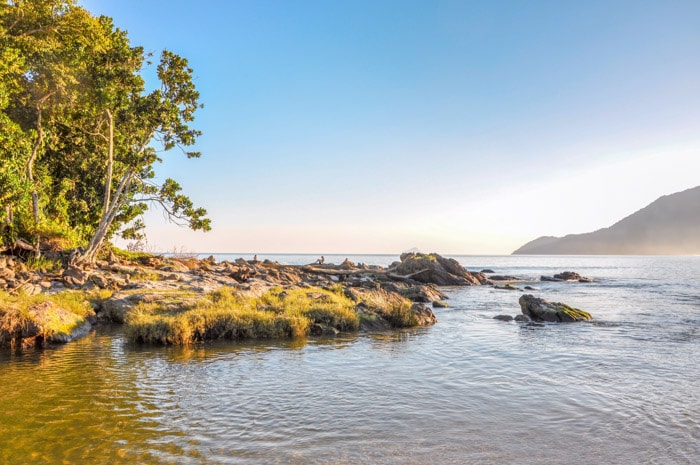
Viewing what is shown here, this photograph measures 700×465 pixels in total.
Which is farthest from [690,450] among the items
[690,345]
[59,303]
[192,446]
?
[59,303]

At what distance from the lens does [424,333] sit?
19.1m

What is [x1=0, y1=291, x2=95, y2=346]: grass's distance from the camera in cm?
1381

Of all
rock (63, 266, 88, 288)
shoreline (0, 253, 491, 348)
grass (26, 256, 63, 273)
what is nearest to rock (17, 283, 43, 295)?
shoreline (0, 253, 491, 348)

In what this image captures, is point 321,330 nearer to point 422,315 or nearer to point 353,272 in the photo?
point 422,315

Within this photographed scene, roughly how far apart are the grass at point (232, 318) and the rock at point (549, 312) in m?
10.8

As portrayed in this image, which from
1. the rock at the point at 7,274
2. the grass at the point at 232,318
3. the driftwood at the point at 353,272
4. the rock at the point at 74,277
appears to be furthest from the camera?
the driftwood at the point at 353,272

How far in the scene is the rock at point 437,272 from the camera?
188 feet

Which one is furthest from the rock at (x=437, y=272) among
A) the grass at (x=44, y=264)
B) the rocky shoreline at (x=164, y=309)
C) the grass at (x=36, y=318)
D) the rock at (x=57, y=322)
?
the grass at (x=36, y=318)

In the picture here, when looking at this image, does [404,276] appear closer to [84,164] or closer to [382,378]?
[84,164]

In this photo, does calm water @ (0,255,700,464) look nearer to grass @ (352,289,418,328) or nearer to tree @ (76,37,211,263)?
grass @ (352,289,418,328)

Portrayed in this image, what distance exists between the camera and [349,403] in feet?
30.6

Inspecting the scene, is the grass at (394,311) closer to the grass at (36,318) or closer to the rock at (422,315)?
the rock at (422,315)

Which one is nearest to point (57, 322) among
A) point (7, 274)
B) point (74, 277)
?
point (7, 274)

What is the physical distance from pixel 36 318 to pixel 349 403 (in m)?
11.8
